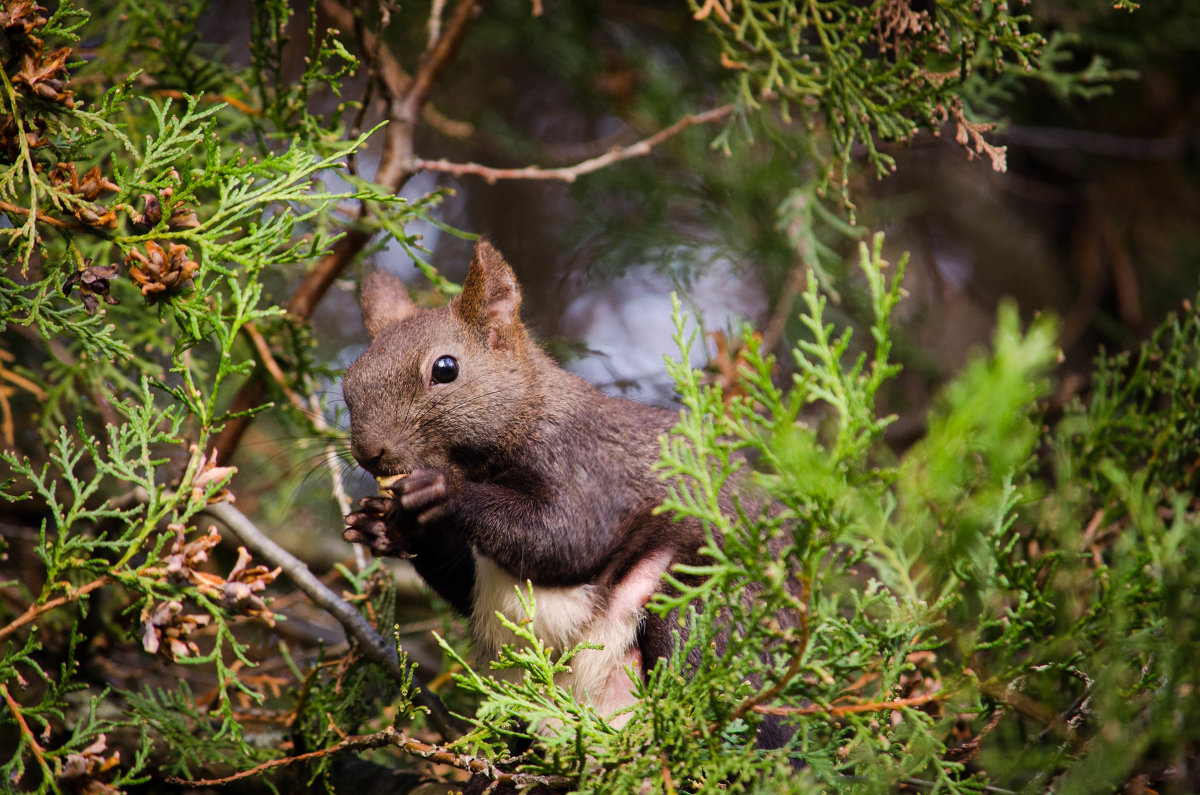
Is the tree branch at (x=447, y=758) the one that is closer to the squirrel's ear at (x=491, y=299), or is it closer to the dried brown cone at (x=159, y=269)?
the dried brown cone at (x=159, y=269)

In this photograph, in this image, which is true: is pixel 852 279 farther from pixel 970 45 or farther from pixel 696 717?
pixel 696 717

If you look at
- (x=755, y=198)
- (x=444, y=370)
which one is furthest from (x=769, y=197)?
(x=444, y=370)

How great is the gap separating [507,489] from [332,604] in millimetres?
A: 443

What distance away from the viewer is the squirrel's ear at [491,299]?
2.02m

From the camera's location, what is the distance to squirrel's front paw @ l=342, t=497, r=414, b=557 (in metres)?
1.75

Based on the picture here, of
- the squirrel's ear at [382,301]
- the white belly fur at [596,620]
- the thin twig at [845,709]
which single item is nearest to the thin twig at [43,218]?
the squirrel's ear at [382,301]

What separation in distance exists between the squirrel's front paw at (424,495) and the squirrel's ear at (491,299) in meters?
0.46

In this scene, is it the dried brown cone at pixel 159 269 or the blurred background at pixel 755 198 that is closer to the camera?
the dried brown cone at pixel 159 269

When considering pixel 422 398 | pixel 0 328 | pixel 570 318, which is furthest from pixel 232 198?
pixel 570 318

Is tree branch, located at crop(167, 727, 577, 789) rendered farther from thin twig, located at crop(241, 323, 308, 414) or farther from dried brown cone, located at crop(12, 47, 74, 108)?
dried brown cone, located at crop(12, 47, 74, 108)

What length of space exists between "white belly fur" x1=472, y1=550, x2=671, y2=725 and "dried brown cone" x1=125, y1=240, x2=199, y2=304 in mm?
887

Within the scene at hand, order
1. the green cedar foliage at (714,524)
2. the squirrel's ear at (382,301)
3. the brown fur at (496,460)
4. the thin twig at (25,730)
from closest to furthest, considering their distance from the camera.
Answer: the green cedar foliage at (714,524) → the thin twig at (25,730) → the brown fur at (496,460) → the squirrel's ear at (382,301)

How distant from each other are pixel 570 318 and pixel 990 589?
11.5 ft

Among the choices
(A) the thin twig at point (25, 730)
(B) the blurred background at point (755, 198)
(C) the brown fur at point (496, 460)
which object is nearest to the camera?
(A) the thin twig at point (25, 730)
